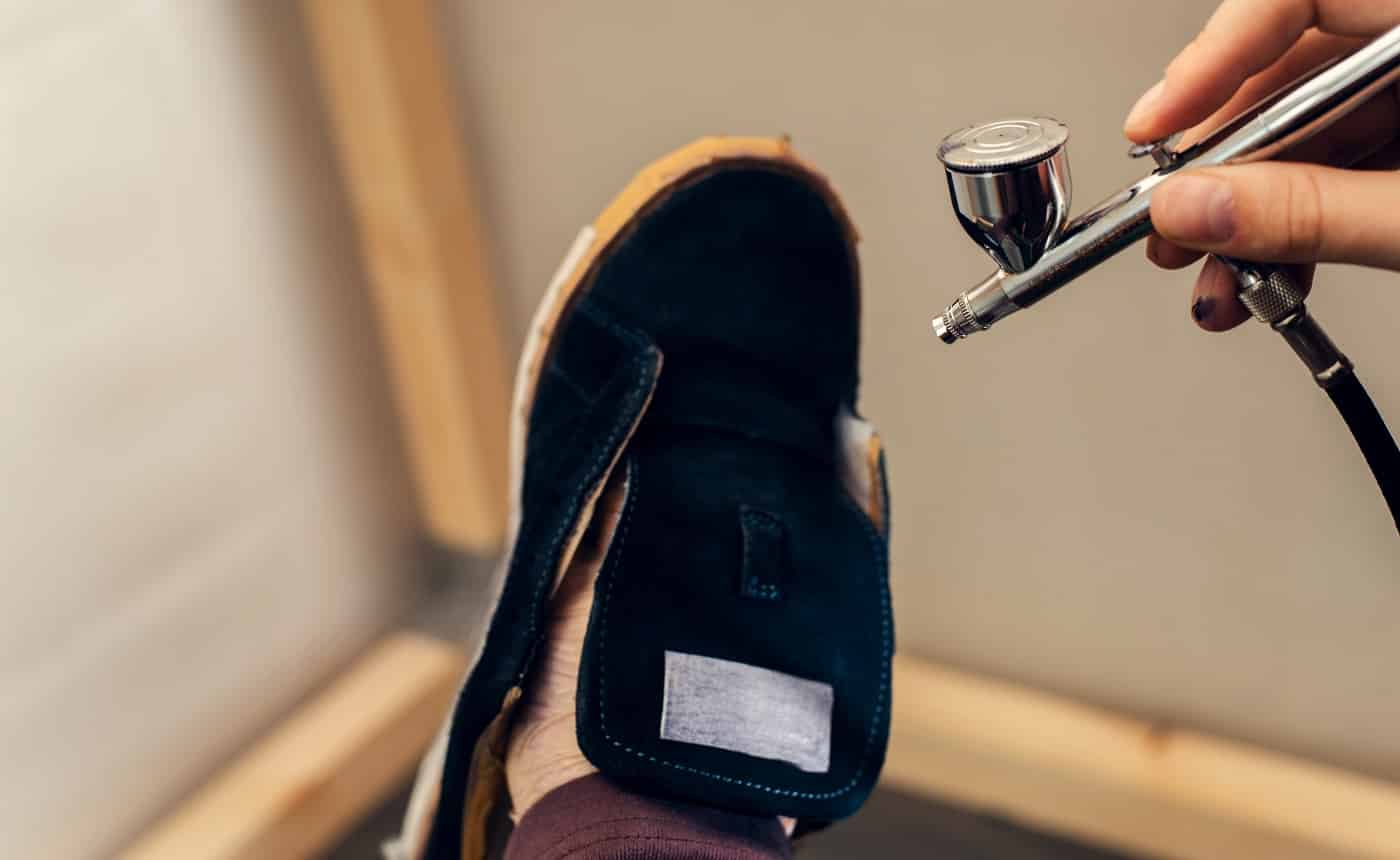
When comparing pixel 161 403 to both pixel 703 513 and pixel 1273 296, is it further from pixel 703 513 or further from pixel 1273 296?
pixel 1273 296

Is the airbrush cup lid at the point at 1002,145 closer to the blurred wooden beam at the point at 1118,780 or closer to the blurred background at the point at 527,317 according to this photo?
the blurred background at the point at 527,317

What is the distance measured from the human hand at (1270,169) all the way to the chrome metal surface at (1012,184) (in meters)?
0.03

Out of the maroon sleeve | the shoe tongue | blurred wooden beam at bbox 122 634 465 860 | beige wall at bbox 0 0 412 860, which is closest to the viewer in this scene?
the maroon sleeve

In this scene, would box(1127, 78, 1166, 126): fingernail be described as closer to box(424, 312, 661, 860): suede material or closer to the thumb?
the thumb

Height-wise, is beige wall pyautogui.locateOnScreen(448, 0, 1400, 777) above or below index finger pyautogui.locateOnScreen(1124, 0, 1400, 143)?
below

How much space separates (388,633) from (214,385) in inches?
9.8

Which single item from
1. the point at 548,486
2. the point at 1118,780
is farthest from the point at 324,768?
the point at 1118,780

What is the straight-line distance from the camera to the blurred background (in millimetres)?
672

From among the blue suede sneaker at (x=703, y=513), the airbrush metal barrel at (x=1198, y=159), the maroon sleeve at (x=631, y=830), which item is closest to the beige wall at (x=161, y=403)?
the blue suede sneaker at (x=703, y=513)

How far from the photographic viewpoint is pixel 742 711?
1.67 ft

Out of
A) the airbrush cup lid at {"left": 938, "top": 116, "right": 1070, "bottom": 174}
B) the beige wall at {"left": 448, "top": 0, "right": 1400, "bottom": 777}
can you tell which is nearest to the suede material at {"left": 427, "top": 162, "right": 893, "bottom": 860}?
the beige wall at {"left": 448, "top": 0, "right": 1400, "bottom": 777}

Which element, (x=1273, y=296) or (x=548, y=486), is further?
(x=548, y=486)

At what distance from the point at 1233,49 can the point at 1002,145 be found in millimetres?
104

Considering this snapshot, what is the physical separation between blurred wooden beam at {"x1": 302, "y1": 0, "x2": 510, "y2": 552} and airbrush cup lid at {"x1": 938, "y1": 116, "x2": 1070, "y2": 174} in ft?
1.67
